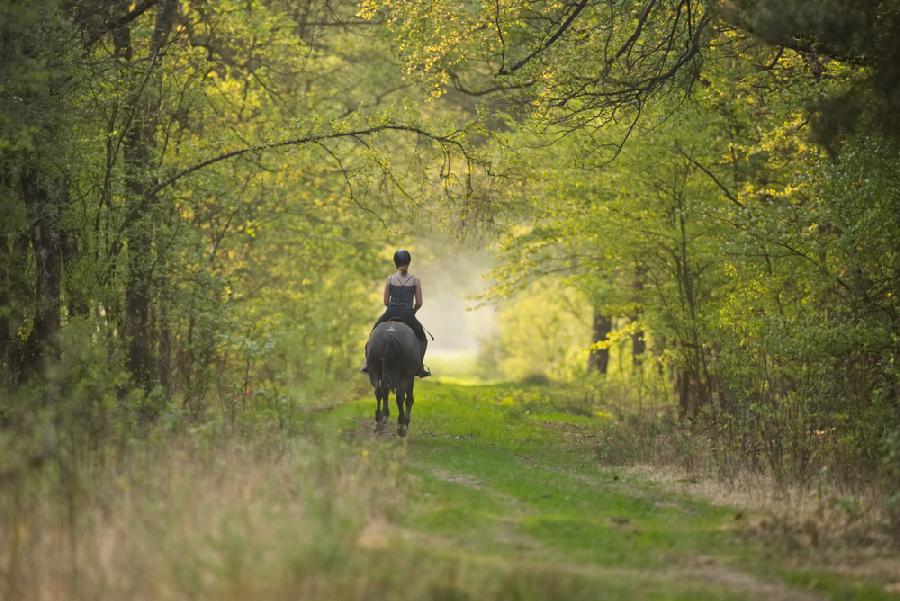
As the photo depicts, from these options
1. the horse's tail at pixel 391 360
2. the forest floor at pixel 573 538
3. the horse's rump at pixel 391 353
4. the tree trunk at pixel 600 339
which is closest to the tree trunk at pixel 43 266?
the forest floor at pixel 573 538

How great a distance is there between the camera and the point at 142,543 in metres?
6.92

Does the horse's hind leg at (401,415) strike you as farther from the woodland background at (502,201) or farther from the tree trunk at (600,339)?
the tree trunk at (600,339)

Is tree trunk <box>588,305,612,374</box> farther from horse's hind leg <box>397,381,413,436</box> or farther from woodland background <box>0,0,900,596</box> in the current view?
horse's hind leg <box>397,381,413,436</box>

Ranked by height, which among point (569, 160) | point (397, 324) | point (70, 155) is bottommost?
point (397, 324)

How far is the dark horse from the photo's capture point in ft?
52.2

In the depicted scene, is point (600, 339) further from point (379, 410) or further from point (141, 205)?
point (141, 205)

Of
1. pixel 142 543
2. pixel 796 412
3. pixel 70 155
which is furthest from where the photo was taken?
pixel 70 155

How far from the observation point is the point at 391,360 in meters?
16.0

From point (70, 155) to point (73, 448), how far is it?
20.0 ft

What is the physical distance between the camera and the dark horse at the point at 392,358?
1592 centimetres

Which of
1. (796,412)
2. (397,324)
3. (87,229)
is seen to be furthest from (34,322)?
(796,412)

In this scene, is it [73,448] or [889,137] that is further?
[889,137]

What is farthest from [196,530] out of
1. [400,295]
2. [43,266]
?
→ [400,295]

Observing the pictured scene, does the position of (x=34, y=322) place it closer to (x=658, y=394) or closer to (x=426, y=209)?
(x=426, y=209)
